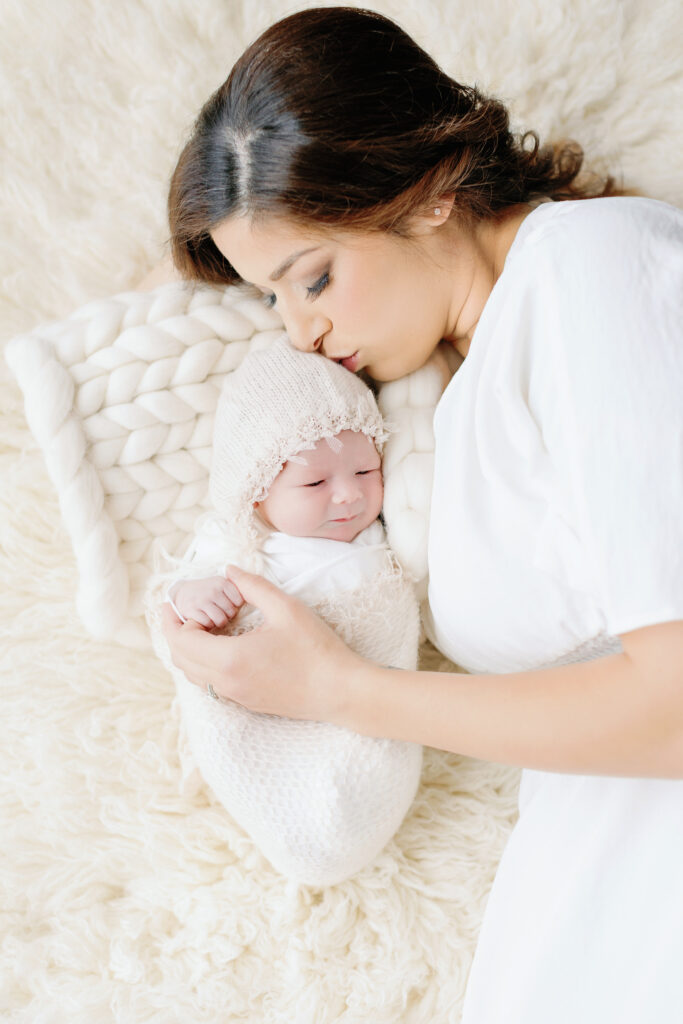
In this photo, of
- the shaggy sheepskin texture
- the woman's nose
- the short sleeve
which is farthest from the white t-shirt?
the shaggy sheepskin texture

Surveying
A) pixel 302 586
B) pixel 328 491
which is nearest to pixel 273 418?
pixel 328 491

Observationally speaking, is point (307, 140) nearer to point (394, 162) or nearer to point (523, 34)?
point (394, 162)

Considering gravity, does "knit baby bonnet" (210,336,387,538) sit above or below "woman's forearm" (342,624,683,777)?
above

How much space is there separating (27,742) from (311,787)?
1.66ft

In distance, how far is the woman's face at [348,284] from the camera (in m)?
1.10

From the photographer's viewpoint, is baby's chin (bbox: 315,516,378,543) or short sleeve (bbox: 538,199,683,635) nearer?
short sleeve (bbox: 538,199,683,635)

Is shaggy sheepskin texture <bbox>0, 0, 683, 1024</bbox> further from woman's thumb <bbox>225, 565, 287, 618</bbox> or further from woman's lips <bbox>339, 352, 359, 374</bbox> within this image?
woman's lips <bbox>339, 352, 359, 374</bbox>

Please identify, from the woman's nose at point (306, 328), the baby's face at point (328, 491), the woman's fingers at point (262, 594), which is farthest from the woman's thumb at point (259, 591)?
the woman's nose at point (306, 328)

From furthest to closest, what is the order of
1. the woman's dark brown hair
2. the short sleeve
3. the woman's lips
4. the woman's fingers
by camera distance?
the woman's lips < the woman's fingers < the woman's dark brown hair < the short sleeve

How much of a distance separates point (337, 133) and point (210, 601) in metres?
0.64

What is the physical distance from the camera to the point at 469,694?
1.01 metres

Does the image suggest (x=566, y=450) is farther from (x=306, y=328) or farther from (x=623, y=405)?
(x=306, y=328)

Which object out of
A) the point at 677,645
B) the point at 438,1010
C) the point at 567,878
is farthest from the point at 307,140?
the point at 438,1010

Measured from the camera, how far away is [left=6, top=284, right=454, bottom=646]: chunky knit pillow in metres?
1.28
